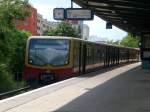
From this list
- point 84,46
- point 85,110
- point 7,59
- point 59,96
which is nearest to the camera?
point 85,110

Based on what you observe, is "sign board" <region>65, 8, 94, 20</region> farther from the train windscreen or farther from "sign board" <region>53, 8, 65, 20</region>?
the train windscreen

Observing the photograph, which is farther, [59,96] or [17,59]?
[17,59]

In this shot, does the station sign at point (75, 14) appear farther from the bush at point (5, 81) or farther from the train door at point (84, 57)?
the bush at point (5, 81)

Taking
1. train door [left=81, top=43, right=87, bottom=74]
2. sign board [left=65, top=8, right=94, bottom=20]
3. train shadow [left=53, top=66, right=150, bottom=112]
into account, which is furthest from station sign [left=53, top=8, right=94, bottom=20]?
train shadow [left=53, top=66, right=150, bottom=112]

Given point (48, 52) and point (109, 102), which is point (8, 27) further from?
point (109, 102)

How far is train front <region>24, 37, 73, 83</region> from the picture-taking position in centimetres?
2787

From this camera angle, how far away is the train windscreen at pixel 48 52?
2821 centimetres

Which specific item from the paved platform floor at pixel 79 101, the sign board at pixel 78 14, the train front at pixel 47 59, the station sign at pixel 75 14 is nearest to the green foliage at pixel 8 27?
the station sign at pixel 75 14

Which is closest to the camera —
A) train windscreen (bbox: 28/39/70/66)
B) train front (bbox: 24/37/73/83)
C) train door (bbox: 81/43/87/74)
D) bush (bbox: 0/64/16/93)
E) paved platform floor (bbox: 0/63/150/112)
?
paved platform floor (bbox: 0/63/150/112)

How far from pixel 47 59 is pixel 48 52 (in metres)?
0.36

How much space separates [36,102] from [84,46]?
16167 millimetres

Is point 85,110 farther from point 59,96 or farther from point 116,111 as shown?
point 59,96

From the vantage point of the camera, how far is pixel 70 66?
2812 cm

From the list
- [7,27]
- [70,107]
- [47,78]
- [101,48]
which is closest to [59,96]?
[70,107]
